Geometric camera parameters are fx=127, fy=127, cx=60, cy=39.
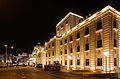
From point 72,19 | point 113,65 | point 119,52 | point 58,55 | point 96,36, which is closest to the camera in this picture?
point 113,65

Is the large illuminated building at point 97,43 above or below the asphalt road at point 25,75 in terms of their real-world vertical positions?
above

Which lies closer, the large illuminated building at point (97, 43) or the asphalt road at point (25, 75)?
the asphalt road at point (25, 75)

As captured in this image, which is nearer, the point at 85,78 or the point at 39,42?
the point at 85,78

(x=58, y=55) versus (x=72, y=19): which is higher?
(x=72, y=19)

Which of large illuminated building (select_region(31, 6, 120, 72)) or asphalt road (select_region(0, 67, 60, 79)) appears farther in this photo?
large illuminated building (select_region(31, 6, 120, 72))

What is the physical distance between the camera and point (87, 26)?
32344 millimetres

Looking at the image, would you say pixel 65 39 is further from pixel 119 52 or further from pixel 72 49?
pixel 119 52

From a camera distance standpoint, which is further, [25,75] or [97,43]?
[97,43]

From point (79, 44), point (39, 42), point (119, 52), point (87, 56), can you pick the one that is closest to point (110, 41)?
point (119, 52)

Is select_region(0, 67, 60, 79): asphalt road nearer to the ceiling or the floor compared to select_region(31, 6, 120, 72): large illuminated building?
nearer to the floor

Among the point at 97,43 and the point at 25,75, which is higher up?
the point at 97,43

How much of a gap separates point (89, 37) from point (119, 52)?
7.80 meters

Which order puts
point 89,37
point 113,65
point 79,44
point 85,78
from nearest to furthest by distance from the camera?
point 85,78 < point 113,65 < point 89,37 < point 79,44

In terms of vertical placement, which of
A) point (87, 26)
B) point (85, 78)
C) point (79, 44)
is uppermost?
point (87, 26)
